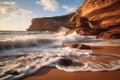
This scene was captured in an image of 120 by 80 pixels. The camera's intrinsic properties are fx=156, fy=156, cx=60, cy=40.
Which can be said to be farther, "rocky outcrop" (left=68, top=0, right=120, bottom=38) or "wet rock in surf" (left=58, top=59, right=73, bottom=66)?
"rocky outcrop" (left=68, top=0, right=120, bottom=38)

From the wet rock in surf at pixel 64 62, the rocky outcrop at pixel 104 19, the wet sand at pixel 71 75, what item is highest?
the rocky outcrop at pixel 104 19

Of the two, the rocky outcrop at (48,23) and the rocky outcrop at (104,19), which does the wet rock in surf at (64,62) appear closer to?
the rocky outcrop at (104,19)

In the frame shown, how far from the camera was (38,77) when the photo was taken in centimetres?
306

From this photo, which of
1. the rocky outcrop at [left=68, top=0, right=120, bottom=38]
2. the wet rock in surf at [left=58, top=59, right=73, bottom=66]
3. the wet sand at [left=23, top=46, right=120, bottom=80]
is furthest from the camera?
the rocky outcrop at [left=68, top=0, right=120, bottom=38]

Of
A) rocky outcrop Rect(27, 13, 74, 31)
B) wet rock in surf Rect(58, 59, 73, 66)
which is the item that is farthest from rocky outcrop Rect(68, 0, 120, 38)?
rocky outcrop Rect(27, 13, 74, 31)

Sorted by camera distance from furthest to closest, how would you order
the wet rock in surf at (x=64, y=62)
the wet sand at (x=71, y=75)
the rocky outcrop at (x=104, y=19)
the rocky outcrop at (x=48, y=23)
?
the rocky outcrop at (x=48, y=23), the rocky outcrop at (x=104, y=19), the wet rock in surf at (x=64, y=62), the wet sand at (x=71, y=75)

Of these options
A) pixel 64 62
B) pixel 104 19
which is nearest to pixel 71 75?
pixel 64 62

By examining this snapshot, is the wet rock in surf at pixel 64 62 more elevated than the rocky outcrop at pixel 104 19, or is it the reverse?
the rocky outcrop at pixel 104 19

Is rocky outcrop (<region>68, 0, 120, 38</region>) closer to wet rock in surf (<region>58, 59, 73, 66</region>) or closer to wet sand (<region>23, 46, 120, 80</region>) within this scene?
wet rock in surf (<region>58, 59, 73, 66</region>)

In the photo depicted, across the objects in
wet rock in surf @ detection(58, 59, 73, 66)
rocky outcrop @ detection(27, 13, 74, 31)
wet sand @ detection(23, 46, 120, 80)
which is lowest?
wet sand @ detection(23, 46, 120, 80)

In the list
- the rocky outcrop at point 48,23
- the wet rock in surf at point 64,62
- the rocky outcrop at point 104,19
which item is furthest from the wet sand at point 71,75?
the rocky outcrop at point 48,23

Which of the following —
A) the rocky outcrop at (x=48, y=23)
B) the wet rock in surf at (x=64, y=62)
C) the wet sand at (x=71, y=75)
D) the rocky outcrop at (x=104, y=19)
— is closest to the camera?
the wet sand at (x=71, y=75)

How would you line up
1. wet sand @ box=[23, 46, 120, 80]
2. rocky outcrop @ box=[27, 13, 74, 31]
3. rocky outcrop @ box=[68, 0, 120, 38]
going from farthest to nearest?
rocky outcrop @ box=[27, 13, 74, 31] → rocky outcrop @ box=[68, 0, 120, 38] → wet sand @ box=[23, 46, 120, 80]

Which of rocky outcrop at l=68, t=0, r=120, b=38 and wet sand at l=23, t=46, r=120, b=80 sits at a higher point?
rocky outcrop at l=68, t=0, r=120, b=38
